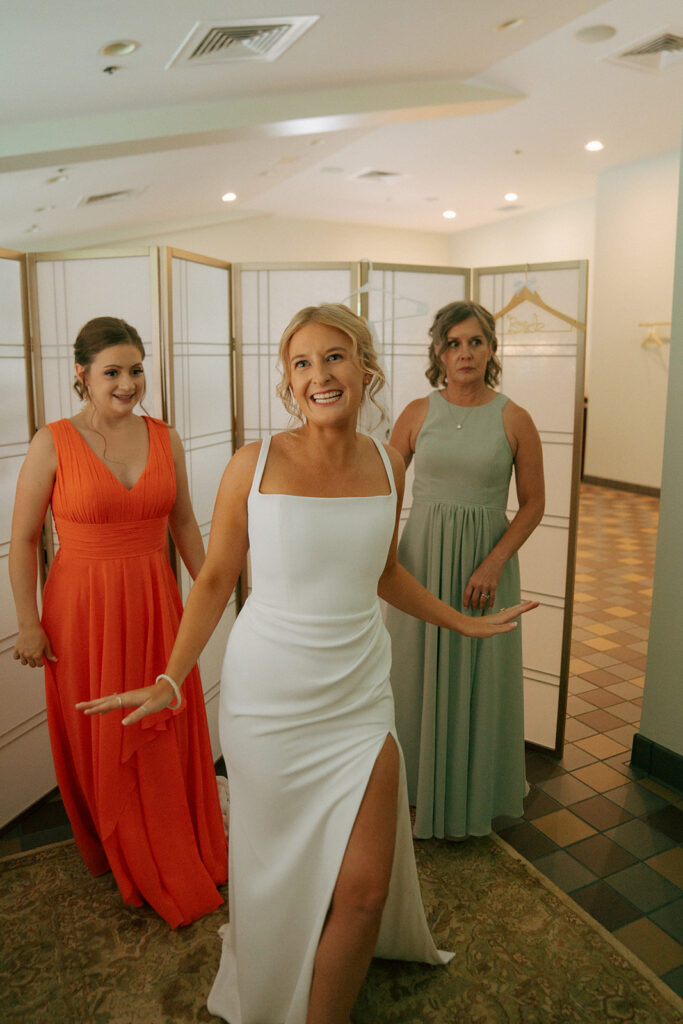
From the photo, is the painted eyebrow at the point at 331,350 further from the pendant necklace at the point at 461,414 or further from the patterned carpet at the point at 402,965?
the patterned carpet at the point at 402,965

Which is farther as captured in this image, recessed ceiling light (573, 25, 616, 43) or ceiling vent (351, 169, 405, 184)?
ceiling vent (351, 169, 405, 184)

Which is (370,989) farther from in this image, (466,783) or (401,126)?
(401,126)

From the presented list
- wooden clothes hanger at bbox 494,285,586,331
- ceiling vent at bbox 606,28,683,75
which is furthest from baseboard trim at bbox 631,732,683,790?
ceiling vent at bbox 606,28,683,75

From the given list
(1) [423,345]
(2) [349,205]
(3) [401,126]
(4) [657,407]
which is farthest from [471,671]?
(2) [349,205]

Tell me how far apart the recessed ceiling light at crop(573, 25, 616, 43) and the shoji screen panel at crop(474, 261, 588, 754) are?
3.72m

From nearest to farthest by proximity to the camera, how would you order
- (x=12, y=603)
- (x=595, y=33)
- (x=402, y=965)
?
1. (x=402, y=965)
2. (x=12, y=603)
3. (x=595, y=33)

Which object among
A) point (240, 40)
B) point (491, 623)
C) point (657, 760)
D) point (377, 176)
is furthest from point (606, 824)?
point (377, 176)

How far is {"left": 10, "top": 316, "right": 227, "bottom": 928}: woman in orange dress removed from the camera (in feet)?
7.66

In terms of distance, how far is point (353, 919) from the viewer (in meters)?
1.62

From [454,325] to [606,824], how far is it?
1991 millimetres

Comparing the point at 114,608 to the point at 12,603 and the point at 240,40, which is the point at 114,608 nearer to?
the point at 12,603

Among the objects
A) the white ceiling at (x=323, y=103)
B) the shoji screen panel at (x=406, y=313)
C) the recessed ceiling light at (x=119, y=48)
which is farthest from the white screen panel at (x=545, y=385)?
the recessed ceiling light at (x=119, y=48)

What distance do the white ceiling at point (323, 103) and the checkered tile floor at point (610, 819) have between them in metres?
3.95

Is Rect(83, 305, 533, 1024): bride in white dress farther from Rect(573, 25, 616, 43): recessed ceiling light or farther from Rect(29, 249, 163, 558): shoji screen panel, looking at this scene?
Rect(573, 25, 616, 43): recessed ceiling light
